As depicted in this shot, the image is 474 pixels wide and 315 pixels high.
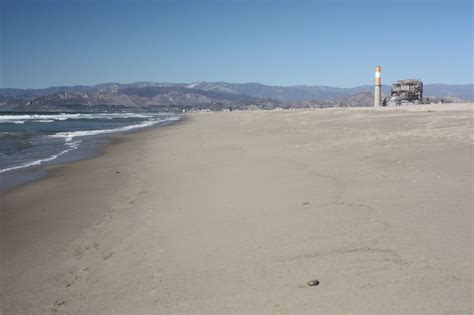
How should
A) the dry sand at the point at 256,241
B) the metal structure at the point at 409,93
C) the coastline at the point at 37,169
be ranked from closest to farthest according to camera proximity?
1. the dry sand at the point at 256,241
2. the coastline at the point at 37,169
3. the metal structure at the point at 409,93

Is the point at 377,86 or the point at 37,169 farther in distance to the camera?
the point at 377,86

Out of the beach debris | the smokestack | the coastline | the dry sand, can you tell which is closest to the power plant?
the smokestack

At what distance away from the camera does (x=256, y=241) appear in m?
4.27

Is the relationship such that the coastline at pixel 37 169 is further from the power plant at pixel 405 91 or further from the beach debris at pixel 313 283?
the power plant at pixel 405 91

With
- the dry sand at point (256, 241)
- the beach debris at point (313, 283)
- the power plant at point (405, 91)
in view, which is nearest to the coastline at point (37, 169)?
the dry sand at point (256, 241)

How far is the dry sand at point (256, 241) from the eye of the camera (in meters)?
3.15

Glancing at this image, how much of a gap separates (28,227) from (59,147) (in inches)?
511

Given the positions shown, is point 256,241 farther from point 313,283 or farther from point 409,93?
point 409,93

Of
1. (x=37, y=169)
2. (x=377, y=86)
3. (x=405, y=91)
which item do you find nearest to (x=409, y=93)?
(x=405, y=91)

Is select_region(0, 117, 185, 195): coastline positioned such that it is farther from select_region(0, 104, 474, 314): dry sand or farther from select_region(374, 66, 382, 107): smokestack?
select_region(374, 66, 382, 107): smokestack

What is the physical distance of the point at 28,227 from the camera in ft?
18.9

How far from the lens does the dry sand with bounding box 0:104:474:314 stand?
315 centimetres

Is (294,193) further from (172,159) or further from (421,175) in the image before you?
(172,159)

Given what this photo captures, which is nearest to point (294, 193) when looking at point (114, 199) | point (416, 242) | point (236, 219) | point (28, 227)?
point (236, 219)
